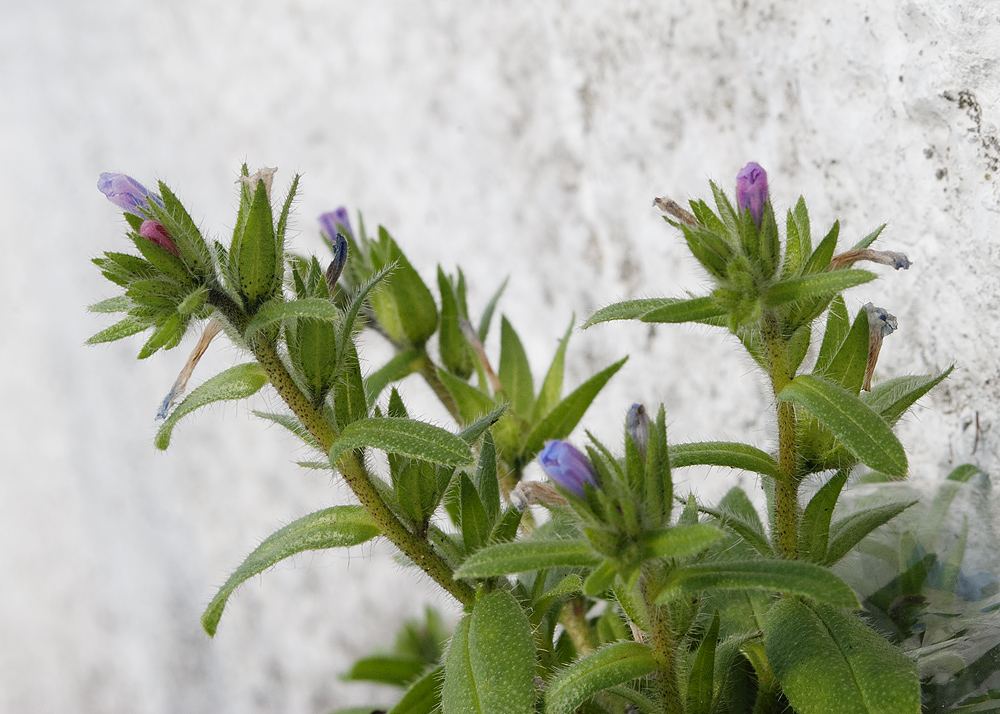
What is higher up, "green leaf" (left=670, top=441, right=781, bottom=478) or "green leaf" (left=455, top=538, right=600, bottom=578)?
"green leaf" (left=670, top=441, right=781, bottom=478)

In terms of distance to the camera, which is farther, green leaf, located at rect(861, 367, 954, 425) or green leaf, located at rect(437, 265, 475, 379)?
green leaf, located at rect(437, 265, 475, 379)

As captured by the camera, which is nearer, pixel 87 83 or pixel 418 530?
pixel 418 530

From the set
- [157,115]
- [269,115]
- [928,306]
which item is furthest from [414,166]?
[928,306]

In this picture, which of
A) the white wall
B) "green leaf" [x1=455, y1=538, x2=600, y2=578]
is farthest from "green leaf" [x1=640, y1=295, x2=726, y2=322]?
the white wall

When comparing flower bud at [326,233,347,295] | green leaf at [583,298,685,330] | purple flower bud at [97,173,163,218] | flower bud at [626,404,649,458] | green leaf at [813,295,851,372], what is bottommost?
flower bud at [626,404,649,458]

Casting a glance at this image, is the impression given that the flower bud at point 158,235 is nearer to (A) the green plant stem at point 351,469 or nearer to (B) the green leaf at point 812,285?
(A) the green plant stem at point 351,469

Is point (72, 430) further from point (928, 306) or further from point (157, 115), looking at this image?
Result: point (928, 306)

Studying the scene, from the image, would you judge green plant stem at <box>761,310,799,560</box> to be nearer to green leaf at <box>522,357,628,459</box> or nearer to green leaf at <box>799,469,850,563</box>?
green leaf at <box>799,469,850,563</box>
